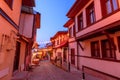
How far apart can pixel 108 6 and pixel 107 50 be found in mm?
2885

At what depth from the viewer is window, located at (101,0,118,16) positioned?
596 cm

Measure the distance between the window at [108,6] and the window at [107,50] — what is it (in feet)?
6.47

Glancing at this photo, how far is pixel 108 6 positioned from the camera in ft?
21.5

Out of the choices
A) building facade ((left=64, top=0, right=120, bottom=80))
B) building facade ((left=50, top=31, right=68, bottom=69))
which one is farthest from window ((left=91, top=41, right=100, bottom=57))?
building facade ((left=50, top=31, right=68, bottom=69))

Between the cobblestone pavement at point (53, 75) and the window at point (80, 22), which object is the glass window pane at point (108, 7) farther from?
the cobblestone pavement at point (53, 75)

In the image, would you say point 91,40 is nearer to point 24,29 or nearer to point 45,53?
point 24,29

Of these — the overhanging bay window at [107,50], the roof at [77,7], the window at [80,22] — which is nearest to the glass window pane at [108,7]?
the overhanging bay window at [107,50]

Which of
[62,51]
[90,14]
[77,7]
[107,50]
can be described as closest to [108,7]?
[90,14]

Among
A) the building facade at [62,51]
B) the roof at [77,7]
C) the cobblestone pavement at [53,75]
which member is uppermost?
the roof at [77,7]

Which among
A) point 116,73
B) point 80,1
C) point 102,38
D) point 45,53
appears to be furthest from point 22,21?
point 45,53

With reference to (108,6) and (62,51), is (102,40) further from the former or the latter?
(62,51)

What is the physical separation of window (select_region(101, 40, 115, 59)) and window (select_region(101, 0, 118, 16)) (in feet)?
6.47

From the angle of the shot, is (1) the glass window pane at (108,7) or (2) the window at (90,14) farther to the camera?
(2) the window at (90,14)

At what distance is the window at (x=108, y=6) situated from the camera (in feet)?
19.5
